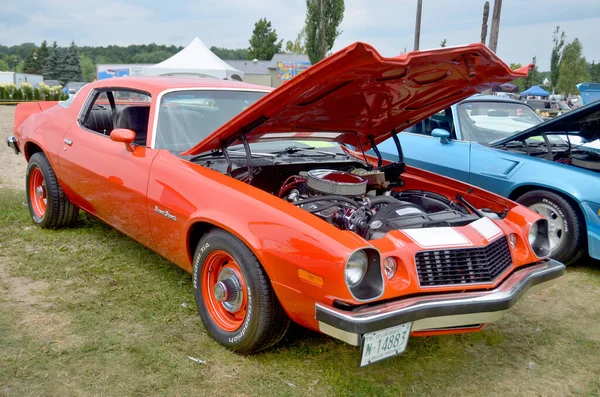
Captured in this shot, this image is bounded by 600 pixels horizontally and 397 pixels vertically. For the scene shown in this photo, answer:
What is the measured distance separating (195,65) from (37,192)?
59.1ft

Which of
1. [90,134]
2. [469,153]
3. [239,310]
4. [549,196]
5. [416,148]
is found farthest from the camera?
[416,148]

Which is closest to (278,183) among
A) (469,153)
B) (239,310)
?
(239,310)

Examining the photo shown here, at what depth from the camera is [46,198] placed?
14.9 ft

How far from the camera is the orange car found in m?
2.20

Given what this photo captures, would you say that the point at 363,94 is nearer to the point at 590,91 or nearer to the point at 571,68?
the point at 590,91

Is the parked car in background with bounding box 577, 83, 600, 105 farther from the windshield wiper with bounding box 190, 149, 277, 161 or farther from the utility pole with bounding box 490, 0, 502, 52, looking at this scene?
the utility pole with bounding box 490, 0, 502, 52

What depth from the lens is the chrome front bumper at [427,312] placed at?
2.04m

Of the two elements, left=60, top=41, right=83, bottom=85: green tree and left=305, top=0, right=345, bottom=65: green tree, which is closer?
left=305, top=0, right=345, bottom=65: green tree

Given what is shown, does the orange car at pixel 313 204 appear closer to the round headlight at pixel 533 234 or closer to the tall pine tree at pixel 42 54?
the round headlight at pixel 533 234

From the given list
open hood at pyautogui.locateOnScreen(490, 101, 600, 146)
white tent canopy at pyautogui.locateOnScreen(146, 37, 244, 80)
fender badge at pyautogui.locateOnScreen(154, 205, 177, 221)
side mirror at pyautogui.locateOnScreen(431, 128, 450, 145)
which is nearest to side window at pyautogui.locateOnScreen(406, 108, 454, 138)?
side mirror at pyautogui.locateOnScreen(431, 128, 450, 145)

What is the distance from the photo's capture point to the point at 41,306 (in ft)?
10.1

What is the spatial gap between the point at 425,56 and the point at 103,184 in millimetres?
2402

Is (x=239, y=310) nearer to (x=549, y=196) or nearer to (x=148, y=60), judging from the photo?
(x=549, y=196)

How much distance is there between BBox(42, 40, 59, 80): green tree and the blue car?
74426 mm
